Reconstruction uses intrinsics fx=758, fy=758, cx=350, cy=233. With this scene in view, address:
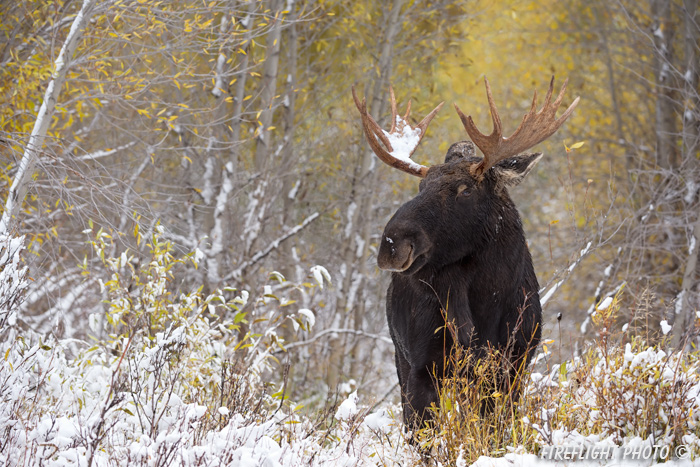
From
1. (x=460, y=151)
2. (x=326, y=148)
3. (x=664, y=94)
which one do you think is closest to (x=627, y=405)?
(x=460, y=151)

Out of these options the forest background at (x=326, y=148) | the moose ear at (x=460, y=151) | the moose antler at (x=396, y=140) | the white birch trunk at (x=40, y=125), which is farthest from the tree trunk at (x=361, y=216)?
the white birch trunk at (x=40, y=125)

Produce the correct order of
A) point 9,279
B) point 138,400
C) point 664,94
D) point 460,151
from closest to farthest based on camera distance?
point 138,400
point 9,279
point 460,151
point 664,94

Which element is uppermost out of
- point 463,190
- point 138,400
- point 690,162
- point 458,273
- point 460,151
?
point 690,162

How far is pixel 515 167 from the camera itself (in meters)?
4.67

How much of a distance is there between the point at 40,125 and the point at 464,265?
3.21 meters

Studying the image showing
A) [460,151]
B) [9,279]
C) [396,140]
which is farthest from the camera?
[396,140]

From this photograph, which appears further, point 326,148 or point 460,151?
point 326,148

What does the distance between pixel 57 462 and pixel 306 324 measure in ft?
9.29

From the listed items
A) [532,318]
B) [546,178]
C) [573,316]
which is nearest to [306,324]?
[532,318]

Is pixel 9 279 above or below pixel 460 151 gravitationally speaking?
below

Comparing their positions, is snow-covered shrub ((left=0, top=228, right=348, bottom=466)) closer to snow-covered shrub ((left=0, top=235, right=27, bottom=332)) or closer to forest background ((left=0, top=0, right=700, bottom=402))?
snow-covered shrub ((left=0, top=235, right=27, bottom=332))

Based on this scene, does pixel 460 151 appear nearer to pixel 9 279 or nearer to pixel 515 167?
pixel 515 167

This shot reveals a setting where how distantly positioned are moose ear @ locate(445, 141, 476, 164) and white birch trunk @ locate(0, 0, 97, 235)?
8.78ft

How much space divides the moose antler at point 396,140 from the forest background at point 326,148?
183cm
